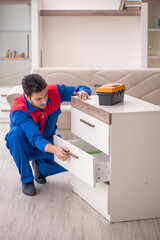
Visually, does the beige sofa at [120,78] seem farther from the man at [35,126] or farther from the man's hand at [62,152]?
the man's hand at [62,152]

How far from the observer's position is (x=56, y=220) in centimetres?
196

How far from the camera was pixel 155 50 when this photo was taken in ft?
14.8

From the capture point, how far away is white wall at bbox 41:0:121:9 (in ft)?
15.5

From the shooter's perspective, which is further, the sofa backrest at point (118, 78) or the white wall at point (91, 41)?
the white wall at point (91, 41)

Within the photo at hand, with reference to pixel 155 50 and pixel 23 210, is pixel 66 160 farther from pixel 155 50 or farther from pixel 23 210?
pixel 155 50

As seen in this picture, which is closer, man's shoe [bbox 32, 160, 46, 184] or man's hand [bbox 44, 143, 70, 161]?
man's hand [bbox 44, 143, 70, 161]

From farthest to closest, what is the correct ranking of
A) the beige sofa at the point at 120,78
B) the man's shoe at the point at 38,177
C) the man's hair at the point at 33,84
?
the beige sofa at the point at 120,78, the man's shoe at the point at 38,177, the man's hair at the point at 33,84

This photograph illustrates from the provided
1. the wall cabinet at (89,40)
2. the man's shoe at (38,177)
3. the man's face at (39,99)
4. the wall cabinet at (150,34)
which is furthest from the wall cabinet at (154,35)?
the man's face at (39,99)

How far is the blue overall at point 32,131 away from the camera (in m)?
2.15

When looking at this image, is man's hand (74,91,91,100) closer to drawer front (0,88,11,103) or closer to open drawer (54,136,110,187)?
open drawer (54,136,110,187)

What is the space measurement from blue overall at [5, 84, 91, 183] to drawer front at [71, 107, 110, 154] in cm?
18

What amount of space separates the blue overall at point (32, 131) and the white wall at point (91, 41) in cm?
251

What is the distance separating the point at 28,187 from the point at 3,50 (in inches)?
107

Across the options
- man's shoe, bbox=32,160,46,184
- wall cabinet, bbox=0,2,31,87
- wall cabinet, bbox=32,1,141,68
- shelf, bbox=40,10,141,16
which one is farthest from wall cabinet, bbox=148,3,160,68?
man's shoe, bbox=32,160,46,184
